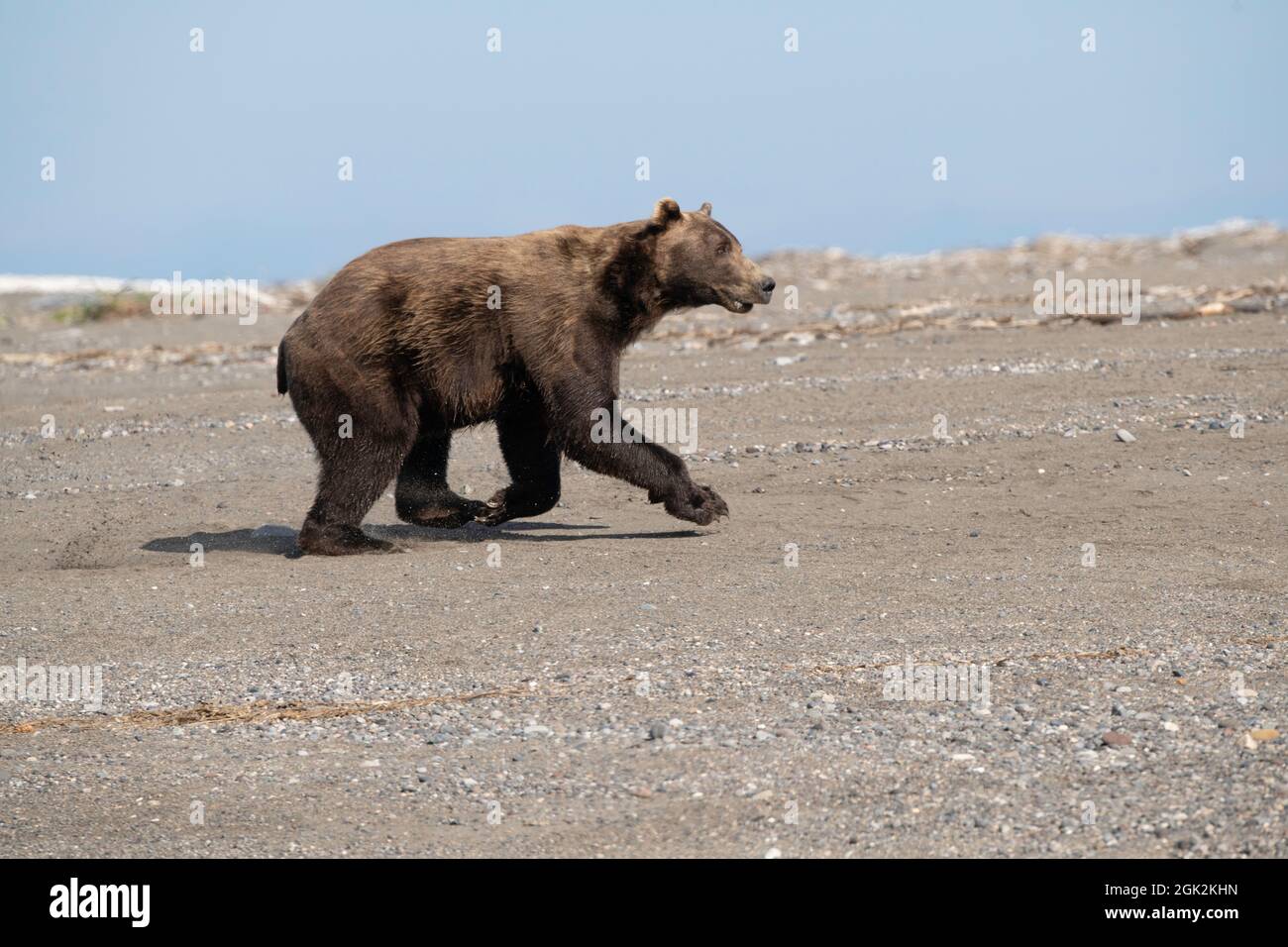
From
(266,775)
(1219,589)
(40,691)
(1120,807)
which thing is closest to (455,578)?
(40,691)

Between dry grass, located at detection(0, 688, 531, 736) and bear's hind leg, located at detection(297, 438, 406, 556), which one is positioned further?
bear's hind leg, located at detection(297, 438, 406, 556)

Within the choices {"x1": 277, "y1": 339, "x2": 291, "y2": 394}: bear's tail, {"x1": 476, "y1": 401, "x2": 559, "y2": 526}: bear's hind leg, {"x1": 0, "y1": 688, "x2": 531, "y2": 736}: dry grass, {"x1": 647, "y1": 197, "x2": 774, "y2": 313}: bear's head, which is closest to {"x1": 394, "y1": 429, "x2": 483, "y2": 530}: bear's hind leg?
{"x1": 476, "y1": 401, "x2": 559, "y2": 526}: bear's hind leg

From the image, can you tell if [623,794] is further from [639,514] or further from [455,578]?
[639,514]

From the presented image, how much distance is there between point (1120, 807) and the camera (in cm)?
517

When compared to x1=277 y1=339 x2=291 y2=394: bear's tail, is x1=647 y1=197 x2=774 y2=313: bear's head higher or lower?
higher

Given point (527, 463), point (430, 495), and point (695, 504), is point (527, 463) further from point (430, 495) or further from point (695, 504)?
point (695, 504)

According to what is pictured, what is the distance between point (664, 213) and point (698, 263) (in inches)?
13.7

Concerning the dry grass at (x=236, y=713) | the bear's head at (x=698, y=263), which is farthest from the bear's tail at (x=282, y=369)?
the dry grass at (x=236, y=713)

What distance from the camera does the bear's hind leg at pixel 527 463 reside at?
9969 millimetres

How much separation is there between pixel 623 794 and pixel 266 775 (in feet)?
4.24

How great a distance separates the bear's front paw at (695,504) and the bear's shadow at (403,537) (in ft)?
0.74

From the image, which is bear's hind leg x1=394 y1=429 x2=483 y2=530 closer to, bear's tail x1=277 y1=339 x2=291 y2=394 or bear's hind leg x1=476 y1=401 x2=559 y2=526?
bear's hind leg x1=476 y1=401 x2=559 y2=526

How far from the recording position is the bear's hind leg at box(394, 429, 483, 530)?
10219mm

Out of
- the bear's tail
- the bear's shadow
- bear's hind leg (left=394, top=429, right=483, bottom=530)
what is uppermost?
the bear's tail
